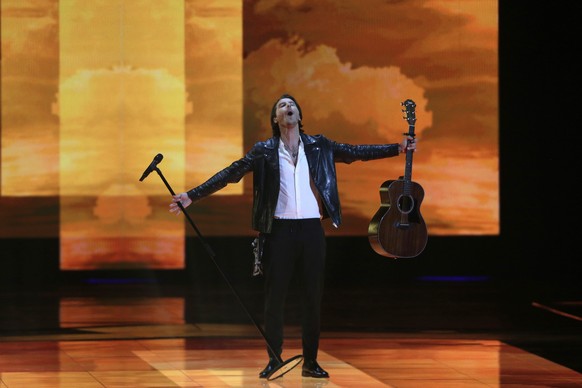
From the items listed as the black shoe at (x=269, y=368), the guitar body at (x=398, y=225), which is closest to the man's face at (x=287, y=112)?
the guitar body at (x=398, y=225)

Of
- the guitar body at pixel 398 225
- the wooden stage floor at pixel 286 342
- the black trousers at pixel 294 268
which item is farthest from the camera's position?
the wooden stage floor at pixel 286 342

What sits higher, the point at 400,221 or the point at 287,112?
the point at 287,112

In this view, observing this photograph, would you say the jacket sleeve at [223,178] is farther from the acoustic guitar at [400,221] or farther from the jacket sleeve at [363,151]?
the acoustic guitar at [400,221]

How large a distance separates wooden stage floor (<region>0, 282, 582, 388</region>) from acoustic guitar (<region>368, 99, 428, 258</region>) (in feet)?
2.14

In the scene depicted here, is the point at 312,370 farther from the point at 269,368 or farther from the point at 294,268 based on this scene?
the point at 294,268

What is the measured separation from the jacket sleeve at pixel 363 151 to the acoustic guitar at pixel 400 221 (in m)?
0.10

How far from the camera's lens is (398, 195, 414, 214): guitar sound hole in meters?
6.09

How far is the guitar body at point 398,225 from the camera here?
6045 millimetres

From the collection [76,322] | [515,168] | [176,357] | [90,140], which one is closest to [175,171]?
[90,140]

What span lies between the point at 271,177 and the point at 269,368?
93 centimetres

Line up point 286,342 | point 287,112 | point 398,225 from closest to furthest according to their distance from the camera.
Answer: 1. point 287,112
2. point 398,225
3. point 286,342

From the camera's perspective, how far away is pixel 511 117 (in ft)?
36.0

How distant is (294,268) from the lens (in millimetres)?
6047

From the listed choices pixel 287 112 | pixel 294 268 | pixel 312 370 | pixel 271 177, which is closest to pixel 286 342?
pixel 312 370
